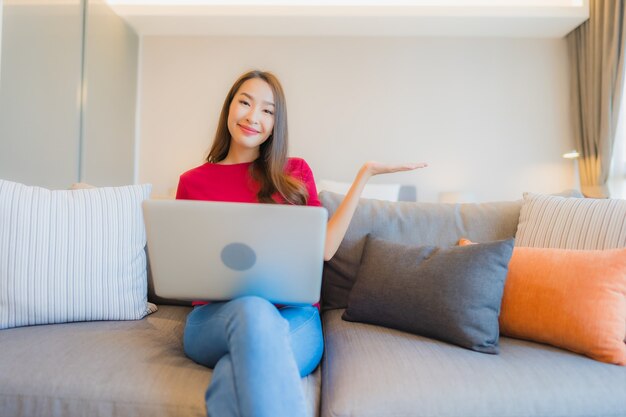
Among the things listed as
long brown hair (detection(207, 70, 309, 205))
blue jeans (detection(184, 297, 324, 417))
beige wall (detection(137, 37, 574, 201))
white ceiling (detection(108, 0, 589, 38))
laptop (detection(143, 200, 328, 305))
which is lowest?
blue jeans (detection(184, 297, 324, 417))

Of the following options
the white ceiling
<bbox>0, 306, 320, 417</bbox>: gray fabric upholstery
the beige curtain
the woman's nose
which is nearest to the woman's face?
the woman's nose

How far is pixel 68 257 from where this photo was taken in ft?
4.07

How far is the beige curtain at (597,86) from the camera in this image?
3211mm

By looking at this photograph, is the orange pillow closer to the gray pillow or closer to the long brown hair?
the gray pillow

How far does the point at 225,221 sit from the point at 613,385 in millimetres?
884

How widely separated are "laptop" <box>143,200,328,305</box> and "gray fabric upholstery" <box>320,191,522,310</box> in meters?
0.55

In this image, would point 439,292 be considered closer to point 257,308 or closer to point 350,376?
point 350,376

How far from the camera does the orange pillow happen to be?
1.04m

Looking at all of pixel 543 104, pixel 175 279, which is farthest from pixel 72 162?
pixel 543 104

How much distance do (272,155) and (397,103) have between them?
2.81 m

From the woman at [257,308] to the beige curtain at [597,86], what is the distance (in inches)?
110

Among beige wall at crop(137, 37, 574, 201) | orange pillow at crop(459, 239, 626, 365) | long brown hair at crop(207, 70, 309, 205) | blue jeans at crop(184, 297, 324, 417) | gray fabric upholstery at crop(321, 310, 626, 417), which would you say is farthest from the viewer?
beige wall at crop(137, 37, 574, 201)

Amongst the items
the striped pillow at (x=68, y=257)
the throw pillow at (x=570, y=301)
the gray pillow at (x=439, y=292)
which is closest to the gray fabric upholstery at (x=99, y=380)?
the striped pillow at (x=68, y=257)

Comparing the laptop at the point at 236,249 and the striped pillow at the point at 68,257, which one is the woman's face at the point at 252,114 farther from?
the laptop at the point at 236,249
